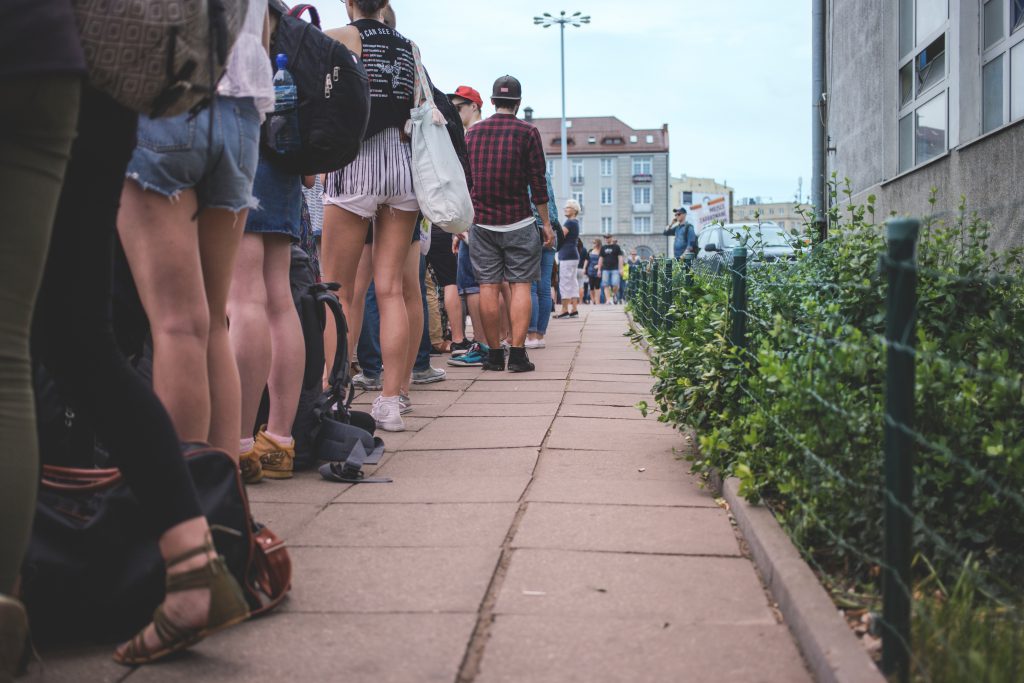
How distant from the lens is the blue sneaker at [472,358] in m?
8.88

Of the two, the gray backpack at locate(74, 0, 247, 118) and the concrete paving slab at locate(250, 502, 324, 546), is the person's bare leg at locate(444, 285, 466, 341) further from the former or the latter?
the gray backpack at locate(74, 0, 247, 118)

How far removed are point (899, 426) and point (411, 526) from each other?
173 cm

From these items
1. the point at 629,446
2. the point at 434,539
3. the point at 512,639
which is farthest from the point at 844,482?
the point at 629,446

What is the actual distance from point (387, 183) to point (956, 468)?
10.2 ft

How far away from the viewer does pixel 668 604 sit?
2660 mm

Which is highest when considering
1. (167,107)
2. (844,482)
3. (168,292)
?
(167,107)

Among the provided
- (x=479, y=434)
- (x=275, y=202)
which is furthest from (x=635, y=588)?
(x=479, y=434)

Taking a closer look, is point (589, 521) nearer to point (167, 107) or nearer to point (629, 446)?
point (629, 446)

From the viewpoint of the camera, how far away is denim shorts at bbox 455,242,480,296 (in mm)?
9461

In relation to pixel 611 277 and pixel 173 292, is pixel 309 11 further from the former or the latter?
pixel 611 277

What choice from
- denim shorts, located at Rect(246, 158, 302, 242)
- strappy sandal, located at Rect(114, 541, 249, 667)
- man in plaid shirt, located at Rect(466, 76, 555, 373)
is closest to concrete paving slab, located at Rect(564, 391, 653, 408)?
man in plaid shirt, located at Rect(466, 76, 555, 373)

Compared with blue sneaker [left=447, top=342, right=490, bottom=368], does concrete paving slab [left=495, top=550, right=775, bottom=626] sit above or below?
below

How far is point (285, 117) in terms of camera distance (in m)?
3.91

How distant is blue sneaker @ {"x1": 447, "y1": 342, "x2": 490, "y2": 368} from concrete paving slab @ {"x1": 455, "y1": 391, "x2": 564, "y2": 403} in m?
1.95
